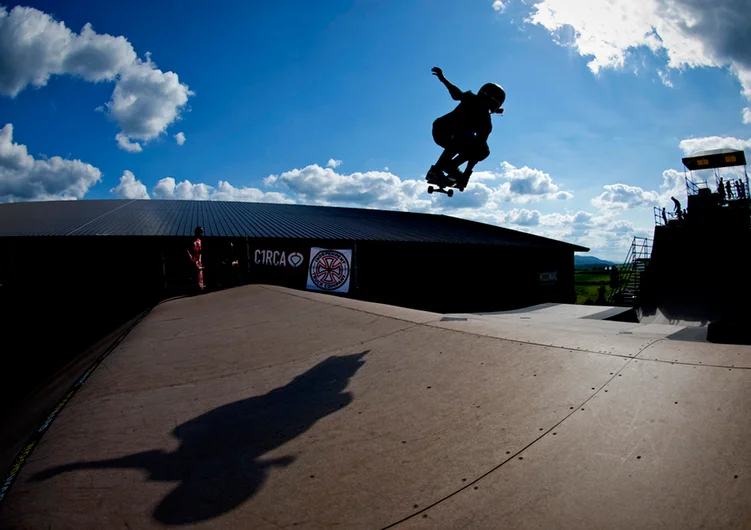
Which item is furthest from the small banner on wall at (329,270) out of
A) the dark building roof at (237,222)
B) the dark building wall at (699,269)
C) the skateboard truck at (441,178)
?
the dark building wall at (699,269)

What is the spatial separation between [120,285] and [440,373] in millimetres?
14042

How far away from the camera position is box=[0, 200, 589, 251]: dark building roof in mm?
15383

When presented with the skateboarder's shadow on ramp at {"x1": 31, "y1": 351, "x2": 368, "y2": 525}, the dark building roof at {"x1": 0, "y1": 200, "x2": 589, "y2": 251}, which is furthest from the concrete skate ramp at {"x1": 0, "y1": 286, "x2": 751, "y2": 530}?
the dark building roof at {"x1": 0, "y1": 200, "x2": 589, "y2": 251}

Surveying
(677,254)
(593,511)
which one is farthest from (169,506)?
(677,254)

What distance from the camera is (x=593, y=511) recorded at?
217 cm

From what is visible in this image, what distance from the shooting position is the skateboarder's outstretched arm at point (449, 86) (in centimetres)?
818

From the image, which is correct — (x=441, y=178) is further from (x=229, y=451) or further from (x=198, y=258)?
(x=198, y=258)

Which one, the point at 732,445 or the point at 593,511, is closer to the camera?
the point at 593,511

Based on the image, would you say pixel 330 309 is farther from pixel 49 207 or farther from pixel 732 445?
pixel 49 207

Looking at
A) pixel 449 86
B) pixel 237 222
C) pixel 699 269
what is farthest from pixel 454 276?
pixel 449 86

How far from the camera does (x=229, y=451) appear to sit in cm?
316

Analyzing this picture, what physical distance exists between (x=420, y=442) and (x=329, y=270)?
38.3ft

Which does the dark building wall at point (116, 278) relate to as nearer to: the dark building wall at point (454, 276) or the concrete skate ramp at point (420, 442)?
the dark building wall at point (454, 276)

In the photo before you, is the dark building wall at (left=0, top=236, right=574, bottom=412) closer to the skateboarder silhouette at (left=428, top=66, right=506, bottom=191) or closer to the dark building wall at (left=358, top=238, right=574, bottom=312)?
the dark building wall at (left=358, top=238, right=574, bottom=312)
